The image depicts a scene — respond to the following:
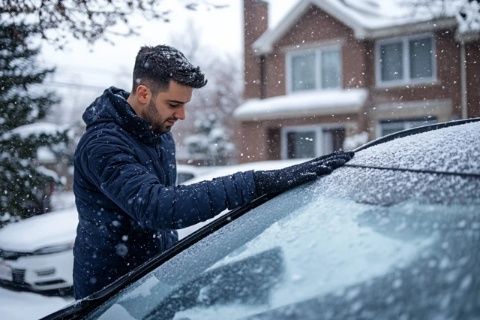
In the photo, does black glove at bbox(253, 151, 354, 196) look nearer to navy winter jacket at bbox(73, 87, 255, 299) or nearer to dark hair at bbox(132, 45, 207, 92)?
navy winter jacket at bbox(73, 87, 255, 299)

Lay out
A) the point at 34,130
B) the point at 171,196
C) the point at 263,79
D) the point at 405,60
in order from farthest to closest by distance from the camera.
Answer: the point at 263,79 < the point at 405,60 < the point at 34,130 < the point at 171,196

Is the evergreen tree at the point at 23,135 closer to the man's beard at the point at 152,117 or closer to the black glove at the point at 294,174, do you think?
the man's beard at the point at 152,117

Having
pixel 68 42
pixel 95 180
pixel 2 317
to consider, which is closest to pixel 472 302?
pixel 95 180

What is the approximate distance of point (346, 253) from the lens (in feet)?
3.80

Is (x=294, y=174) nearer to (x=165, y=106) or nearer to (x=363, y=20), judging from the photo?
(x=165, y=106)

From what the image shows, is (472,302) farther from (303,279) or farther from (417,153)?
Result: (417,153)

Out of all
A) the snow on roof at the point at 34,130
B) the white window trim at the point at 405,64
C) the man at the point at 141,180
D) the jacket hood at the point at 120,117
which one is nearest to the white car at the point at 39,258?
the snow on roof at the point at 34,130

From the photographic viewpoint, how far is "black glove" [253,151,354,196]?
1603 millimetres

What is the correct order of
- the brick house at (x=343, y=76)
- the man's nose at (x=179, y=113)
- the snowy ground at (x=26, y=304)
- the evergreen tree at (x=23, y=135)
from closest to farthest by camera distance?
the man's nose at (x=179, y=113) → the snowy ground at (x=26, y=304) → the evergreen tree at (x=23, y=135) → the brick house at (x=343, y=76)

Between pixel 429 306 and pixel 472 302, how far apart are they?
75 mm

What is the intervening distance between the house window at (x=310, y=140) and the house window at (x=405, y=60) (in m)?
2.16

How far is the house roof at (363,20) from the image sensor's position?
14.5 metres

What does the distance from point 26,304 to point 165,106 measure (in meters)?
3.02

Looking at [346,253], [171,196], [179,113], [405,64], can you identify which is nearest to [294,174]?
[171,196]
